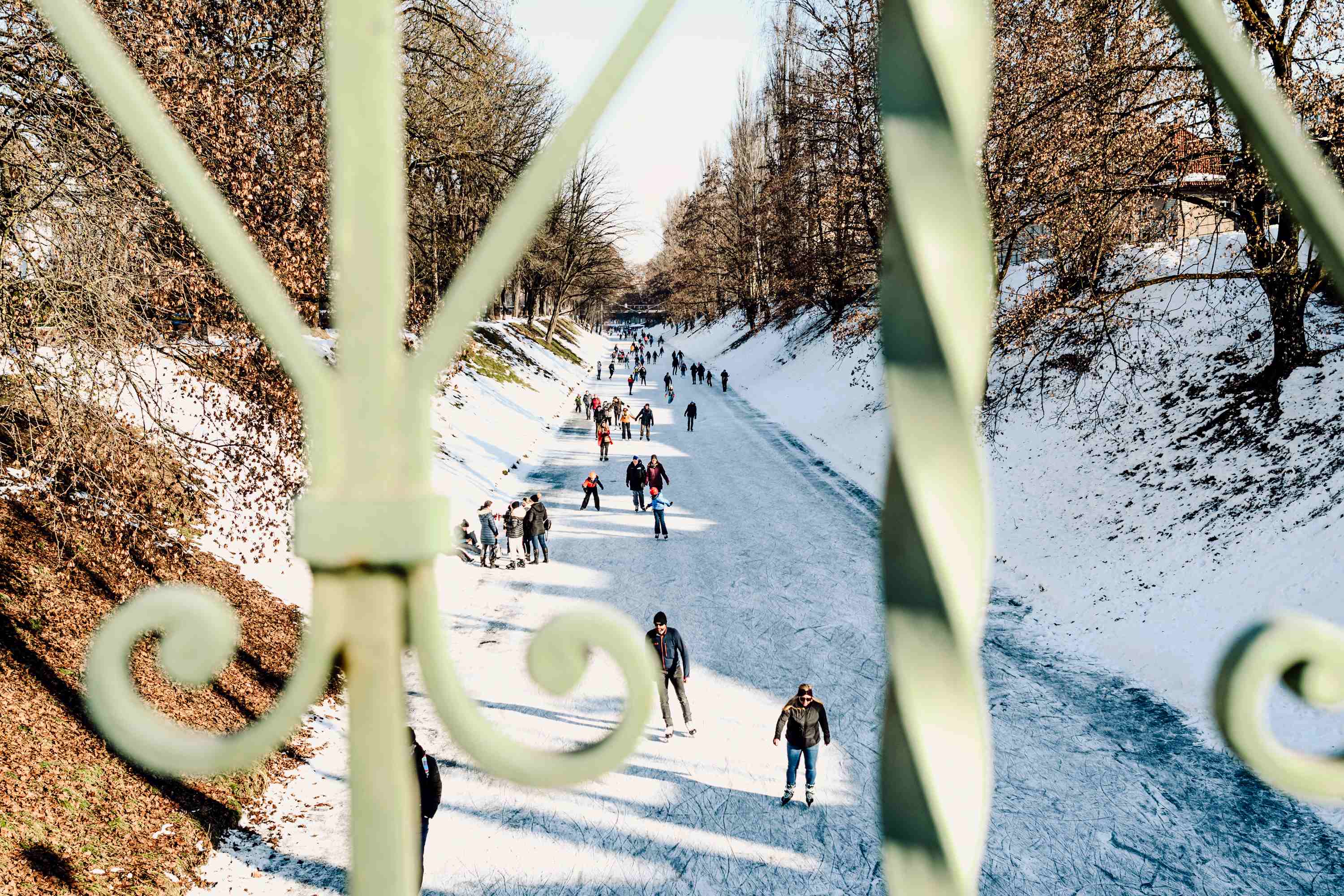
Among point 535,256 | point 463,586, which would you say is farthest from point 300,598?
point 535,256

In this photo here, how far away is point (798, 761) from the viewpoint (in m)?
7.79

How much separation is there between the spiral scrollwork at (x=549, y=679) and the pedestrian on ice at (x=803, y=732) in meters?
7.25

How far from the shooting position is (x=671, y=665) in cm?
860

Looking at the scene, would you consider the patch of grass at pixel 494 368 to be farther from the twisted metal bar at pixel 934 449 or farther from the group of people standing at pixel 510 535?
the twisted metal bar at pixel 934 449

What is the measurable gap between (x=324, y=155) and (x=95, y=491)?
421 centimetres

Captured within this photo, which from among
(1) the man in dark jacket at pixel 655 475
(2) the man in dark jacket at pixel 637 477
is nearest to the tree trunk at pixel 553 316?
(2) the man in dark jacket at pixel 637 477

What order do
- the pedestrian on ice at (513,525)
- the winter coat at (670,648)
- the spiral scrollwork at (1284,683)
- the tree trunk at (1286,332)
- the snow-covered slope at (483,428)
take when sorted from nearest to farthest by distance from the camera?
the spiral scrollwork at (1284,683)
the winter coat at (670,648)
the snow-covered slope at (483,428)
the tree trunk at (1286,332)
the pedestrian on ice at (513,525)

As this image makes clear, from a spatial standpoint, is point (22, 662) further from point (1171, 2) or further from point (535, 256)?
point (535, 256)

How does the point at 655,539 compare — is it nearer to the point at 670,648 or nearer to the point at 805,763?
the point at 670,648

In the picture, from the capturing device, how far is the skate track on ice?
22.4 feet

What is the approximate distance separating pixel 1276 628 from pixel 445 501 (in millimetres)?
587

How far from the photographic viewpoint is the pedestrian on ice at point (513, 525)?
14812 mm

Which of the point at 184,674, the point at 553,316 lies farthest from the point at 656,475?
the point at 553,316

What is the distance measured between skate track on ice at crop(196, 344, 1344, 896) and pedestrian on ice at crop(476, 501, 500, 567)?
907 mm
